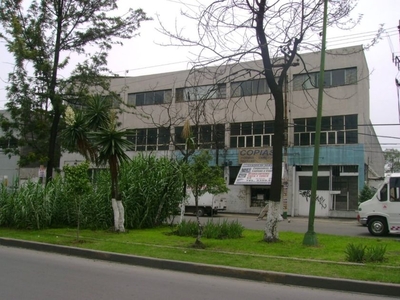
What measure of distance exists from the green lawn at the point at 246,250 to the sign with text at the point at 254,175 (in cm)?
1720

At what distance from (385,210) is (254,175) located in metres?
15.7

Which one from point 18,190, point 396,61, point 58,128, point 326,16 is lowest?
point 18,190

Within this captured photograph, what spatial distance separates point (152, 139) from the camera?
3778 cm

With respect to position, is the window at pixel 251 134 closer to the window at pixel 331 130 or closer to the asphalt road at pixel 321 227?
the window at pixel 331 130

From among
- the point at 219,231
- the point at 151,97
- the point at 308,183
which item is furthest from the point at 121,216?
the point at 151,97

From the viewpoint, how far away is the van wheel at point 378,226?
16547 millimetres

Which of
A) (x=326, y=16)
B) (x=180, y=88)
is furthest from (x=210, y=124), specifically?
(x=326, y=16)

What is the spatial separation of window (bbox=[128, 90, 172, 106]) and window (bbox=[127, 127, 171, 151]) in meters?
2.64

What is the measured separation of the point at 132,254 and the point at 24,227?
7.19 metres

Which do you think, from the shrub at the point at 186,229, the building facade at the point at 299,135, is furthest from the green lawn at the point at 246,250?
the building facade at the point at 299,135

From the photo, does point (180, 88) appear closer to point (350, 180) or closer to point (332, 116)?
point (332, 116)

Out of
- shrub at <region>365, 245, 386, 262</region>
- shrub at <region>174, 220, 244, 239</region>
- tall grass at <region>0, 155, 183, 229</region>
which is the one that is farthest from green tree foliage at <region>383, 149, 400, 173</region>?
shrub at <region>365, 245, 386, 262</region>

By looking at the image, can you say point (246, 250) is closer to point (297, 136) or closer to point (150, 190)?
point (150, 190)

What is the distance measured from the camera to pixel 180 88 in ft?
120
